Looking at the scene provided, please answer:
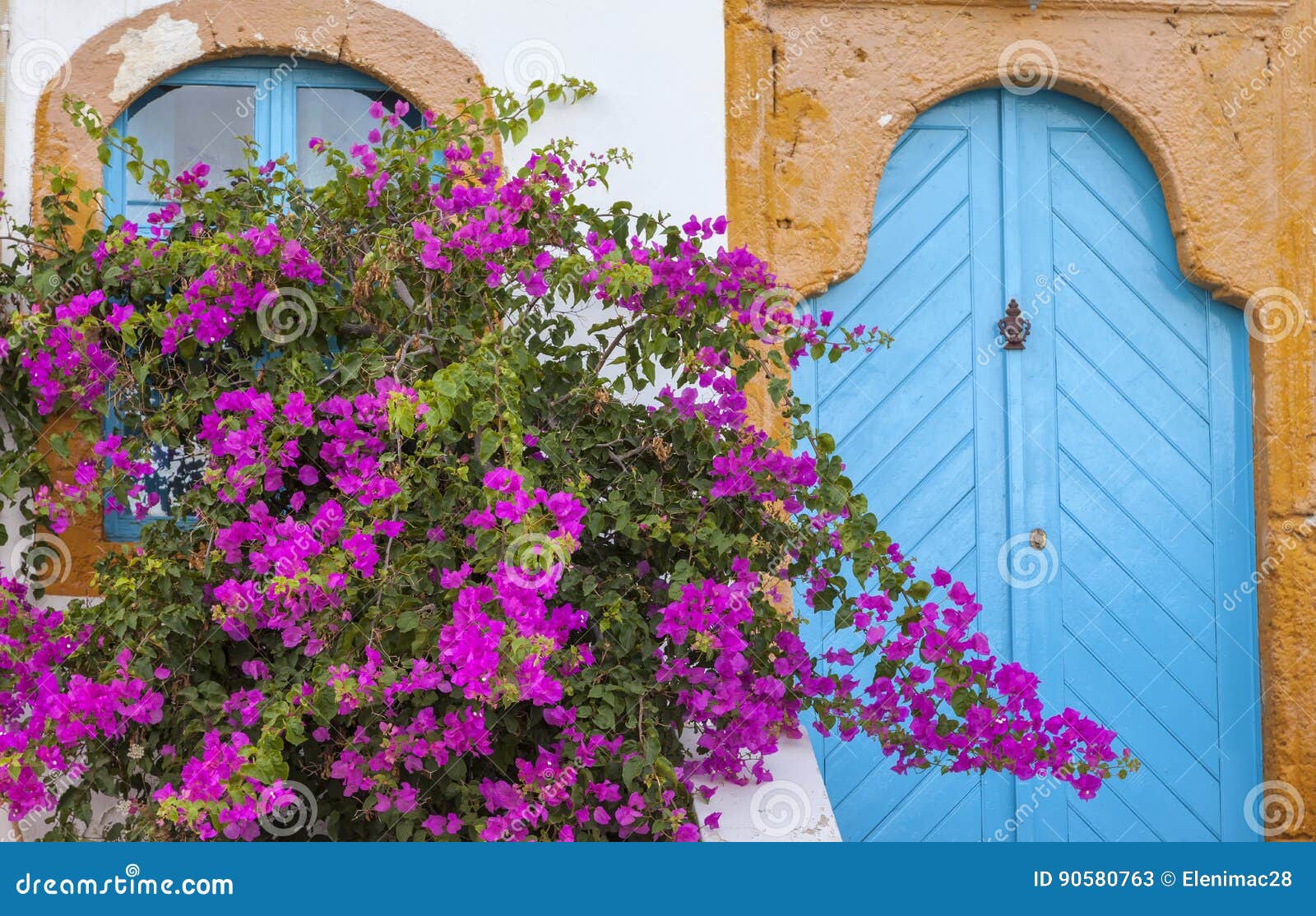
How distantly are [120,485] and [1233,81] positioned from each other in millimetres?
3457

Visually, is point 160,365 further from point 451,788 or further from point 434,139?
point 451,788

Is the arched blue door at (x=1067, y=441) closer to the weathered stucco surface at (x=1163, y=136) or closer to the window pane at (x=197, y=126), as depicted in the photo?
the weathered stucco surface at (x=1163, y=136)

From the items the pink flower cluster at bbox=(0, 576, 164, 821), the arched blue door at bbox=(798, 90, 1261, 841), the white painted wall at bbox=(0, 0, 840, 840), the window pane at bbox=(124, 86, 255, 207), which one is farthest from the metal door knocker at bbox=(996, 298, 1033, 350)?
the pink flower cluster at bbox=(0, 576, 164, 821)

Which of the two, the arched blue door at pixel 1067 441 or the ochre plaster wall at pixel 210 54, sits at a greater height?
the ochre plaster wall at pixel 210 54

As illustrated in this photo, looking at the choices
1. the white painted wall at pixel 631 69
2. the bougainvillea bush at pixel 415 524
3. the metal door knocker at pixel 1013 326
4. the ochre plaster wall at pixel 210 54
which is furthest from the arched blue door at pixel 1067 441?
the ochre plaster wall at pixel 210 54

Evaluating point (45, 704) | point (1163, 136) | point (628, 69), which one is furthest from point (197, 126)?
point (1163, 136)

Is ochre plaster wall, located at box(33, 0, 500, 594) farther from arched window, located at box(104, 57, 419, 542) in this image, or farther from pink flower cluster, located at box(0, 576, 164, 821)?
pink flower cluster, located at box(0, 576, 164, 821)

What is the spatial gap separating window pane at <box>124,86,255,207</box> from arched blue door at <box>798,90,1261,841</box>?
5.86 ft

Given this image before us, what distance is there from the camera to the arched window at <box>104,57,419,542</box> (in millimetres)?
3711

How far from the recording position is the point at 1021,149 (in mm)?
4074

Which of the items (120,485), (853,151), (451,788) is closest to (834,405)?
(853,151)

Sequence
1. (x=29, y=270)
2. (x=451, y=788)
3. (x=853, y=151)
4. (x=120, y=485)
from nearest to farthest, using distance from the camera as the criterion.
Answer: (x=451, y=788)
(x=120, y=485)
(x=29, y=270)
(x=853, y=151)

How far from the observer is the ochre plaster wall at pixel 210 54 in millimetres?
3592

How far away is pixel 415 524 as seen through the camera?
2.89 meters
